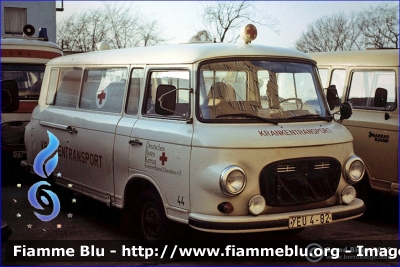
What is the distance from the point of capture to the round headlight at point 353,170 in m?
6.07

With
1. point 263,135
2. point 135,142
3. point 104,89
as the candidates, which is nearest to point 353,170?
point 263,135

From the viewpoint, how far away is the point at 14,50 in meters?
11.5

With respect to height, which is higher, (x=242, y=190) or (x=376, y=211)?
(x=242, y=190)

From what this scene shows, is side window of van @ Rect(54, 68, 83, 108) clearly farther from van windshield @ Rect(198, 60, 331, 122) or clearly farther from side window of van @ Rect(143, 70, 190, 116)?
van windshield @ Rect(198, 60, 331, 122)

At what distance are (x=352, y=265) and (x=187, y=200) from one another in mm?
1833

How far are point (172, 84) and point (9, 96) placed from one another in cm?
178

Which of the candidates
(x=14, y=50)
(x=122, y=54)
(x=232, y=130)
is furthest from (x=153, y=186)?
(x=14, y=50)

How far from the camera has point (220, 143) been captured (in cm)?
547

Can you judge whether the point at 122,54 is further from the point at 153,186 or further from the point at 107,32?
the point at 107,32

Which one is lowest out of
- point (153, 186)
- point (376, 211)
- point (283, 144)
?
point (376, 211)

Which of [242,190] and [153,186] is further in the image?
[153,186]

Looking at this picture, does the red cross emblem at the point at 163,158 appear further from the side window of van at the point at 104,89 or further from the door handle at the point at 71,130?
the door handle at the point at 71,130

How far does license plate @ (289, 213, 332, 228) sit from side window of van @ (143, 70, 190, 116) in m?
1.46

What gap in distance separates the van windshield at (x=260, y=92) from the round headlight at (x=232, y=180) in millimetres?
651
